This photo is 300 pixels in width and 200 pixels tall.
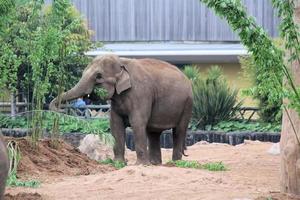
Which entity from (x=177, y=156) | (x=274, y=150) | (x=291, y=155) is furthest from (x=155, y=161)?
(x=291, y=155)

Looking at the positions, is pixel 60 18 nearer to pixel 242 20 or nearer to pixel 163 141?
pixel 242 20

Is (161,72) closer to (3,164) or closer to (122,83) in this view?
(122,83)

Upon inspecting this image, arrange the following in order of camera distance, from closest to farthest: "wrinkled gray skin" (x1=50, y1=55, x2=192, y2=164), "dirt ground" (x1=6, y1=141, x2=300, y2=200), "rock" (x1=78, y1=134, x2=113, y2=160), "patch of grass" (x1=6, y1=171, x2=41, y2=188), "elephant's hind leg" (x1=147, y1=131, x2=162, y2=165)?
→ "dirt ground" (x1=6, y1=141, x2=300, y2=200)
"patch of grass" (x1=6, y1=171, x2=41, y2=188)
"wrinkled gray skin" (x1=50, y1=55, x2=192, y2=164)
"elephant's hind leg" (x1=147, y1=131, x2=162, y2=165)
"rock" (x1=78, y1=134, x2=113, y2=160)

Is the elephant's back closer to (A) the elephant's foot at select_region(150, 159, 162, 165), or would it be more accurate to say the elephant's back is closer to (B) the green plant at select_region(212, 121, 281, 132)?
(A) the elephant's foot at select_region(150, 159, 162, 165)

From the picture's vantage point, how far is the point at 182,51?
28.0 m

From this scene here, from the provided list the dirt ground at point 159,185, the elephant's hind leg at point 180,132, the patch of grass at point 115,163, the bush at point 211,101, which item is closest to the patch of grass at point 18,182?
the dirt ground at point 159,185

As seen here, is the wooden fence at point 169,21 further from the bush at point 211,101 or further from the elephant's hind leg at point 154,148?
the elephant's hind leg at point 154,148

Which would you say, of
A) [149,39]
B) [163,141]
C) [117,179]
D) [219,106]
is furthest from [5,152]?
[149,39]

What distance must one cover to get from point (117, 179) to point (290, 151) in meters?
2.10

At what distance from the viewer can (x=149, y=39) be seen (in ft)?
95.1

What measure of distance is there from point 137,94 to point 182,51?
14.8 m

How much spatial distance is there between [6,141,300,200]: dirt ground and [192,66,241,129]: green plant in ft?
26.7

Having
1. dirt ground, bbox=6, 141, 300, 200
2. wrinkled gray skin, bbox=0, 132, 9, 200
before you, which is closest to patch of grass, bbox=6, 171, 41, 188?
dirt ground, bbox=6, 141, 300, 200

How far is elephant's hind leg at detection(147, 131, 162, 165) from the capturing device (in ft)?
46.6
